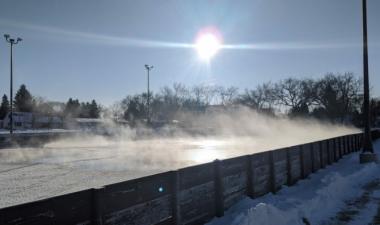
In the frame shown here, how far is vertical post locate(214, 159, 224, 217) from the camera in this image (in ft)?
24.0

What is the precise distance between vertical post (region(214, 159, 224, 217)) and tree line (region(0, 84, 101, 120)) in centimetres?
11068

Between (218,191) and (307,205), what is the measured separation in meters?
1.94

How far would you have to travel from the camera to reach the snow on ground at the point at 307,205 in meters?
6.48

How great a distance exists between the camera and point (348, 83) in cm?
9312

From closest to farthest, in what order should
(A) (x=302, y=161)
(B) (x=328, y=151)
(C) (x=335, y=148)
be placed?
(A) (x=302, y=161), (B) (x=328, y=151), (C) (x=335, y=148)

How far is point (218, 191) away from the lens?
7352 millimetres

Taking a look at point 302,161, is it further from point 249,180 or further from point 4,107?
point 4,107

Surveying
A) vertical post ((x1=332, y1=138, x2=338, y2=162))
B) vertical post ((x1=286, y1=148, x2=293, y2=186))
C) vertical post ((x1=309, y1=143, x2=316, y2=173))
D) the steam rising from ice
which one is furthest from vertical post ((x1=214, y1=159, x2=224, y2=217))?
vertical post ((x1=332, y1=138, x2=338, y2=162))

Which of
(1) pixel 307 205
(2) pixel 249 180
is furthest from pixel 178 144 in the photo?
(1) pixel 307 205

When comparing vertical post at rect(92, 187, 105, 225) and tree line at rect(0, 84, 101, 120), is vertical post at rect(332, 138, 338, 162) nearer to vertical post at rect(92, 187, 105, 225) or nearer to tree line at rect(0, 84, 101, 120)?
vertical post at rect(92, 187, 105, 225)

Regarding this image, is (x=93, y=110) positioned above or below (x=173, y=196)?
above

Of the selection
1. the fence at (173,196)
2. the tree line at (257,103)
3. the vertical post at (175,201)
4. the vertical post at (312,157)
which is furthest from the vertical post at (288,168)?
the tree line at (257,103)

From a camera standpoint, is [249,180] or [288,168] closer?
[249,180]

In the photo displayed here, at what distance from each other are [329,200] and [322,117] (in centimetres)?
8571
